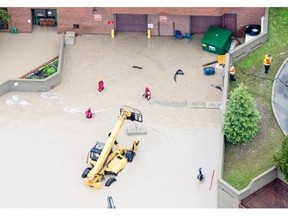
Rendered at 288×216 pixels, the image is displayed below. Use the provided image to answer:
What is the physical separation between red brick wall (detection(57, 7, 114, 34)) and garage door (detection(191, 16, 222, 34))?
561 centimetres

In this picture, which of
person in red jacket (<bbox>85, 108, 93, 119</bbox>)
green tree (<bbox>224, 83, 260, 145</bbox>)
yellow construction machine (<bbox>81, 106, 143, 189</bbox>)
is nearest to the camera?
green tree (<bbox>224, 83, 260, 145</bbox>)

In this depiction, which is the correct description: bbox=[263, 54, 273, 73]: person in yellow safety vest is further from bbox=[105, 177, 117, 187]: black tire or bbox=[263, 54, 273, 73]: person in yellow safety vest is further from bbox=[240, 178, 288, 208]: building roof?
bbox=[105, 177, 117, 187]: black tire

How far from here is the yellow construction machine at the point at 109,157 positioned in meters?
64.9

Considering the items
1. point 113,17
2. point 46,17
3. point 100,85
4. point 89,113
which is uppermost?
point 113,17

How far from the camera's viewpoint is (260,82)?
229ft

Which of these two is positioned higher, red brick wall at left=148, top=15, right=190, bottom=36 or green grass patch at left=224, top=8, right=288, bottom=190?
red brick wall at left=148, top=15, right=190, bottom=36

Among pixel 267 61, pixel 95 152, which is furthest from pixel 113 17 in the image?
pixel 95 152

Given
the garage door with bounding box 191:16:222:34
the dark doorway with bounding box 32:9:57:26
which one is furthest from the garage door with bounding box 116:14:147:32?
the dark doorway with bounding box 32:9:57:26

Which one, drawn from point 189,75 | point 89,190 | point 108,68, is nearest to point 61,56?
point 108,68

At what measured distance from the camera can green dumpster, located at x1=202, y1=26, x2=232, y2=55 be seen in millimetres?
75125

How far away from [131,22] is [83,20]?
10.8 ft

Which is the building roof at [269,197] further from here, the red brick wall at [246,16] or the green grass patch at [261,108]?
the red brick wall at [246,16]

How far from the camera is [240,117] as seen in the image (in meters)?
64.6

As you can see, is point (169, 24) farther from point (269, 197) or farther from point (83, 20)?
point (269, 197)
